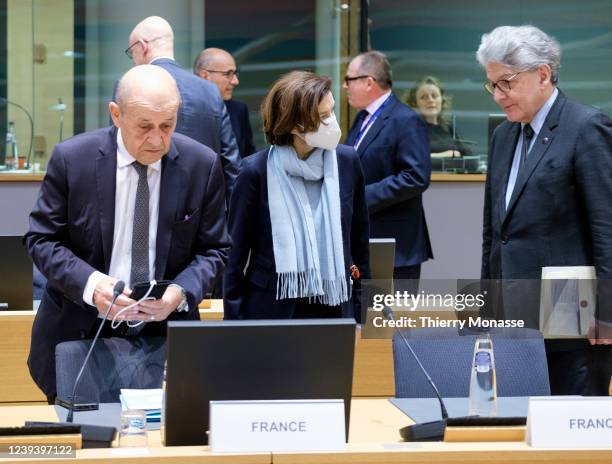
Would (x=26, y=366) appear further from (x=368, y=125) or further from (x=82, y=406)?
(x=368, y=125)

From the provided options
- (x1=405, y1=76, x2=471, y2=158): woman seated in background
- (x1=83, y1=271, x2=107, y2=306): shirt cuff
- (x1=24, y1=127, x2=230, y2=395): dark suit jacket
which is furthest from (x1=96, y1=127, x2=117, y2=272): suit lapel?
(x1=405, y1=76, x2=471, y2=158): woman seated in background

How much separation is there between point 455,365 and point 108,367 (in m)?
0.97

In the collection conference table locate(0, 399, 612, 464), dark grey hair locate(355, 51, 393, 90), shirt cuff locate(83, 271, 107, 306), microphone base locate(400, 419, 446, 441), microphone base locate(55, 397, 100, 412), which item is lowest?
microphone base locate(55, 397, 100, 412)

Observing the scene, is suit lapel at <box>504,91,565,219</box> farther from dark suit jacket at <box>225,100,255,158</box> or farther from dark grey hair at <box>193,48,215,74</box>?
dark suit jacket at <box>225,100,255,158</box>

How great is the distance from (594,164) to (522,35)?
486 mm

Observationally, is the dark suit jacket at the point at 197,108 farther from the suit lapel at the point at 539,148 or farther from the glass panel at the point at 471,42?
the glass panel at the point at 471,42

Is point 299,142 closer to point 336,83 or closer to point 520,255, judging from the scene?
point 520,255

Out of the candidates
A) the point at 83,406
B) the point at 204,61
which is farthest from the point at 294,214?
the point at 204,61

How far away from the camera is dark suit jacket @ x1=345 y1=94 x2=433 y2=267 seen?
563 centimetres

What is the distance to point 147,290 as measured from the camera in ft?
10.00

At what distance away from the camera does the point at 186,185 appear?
10.9ft

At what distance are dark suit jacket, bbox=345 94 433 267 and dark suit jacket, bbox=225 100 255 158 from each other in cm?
173

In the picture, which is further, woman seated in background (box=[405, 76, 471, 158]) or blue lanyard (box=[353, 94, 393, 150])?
A: woman seated in background (box=[405, 76, 471, 158])

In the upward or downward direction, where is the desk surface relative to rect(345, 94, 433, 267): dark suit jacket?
downward
